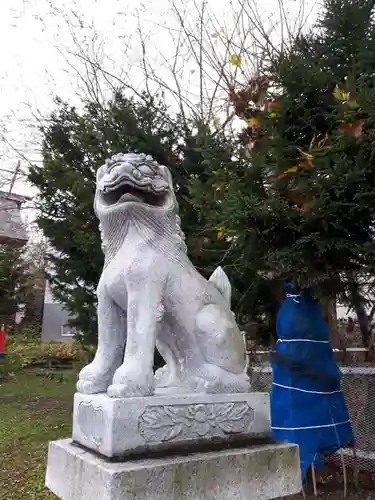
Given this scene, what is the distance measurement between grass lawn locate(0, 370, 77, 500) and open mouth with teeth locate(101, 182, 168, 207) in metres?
3.05

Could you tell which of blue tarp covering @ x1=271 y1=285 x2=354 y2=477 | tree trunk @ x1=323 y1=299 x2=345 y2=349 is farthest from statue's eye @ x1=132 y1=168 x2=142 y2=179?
tree trunk @ x1=323 y1=299 x2=345 y2=349

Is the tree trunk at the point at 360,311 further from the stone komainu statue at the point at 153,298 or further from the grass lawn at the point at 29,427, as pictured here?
the grass lawn at the point at 29,427

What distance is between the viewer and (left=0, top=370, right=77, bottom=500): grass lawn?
168 inches

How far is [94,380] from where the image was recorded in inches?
76.5

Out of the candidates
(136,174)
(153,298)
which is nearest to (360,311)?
(153,298)

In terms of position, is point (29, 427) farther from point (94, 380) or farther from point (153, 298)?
point (153, 298)

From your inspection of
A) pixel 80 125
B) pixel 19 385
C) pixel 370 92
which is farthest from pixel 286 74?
pixel 19 385

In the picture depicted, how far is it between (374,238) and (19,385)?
9.08m

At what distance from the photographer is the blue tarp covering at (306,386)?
10.5 ft

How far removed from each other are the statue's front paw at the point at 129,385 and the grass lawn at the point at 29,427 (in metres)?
2.80

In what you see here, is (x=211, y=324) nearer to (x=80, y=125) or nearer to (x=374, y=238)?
(x=374, y=238)

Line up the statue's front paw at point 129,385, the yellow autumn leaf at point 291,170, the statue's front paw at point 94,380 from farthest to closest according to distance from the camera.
Answer: the yellow autumn leaf at point 291,170
the statue's front paw at point 94,380
the statue's front paw at point 129,385

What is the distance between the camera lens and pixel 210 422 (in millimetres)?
1871

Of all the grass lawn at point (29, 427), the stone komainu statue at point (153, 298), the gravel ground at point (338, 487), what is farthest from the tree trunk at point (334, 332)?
the grass lawn at point (29, 427)
